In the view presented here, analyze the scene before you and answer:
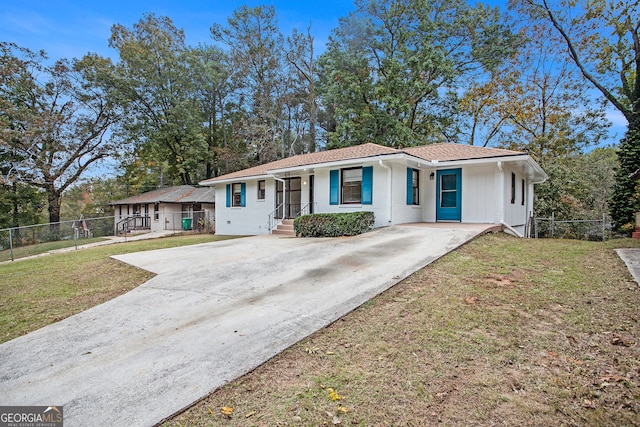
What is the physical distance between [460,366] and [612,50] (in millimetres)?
21083

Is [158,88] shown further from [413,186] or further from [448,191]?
[448,191]

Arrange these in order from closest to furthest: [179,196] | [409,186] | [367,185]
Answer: [367,185] → [409,186] → [179,196]

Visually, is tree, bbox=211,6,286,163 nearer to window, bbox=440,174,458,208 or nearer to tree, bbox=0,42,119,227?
tree, bbox=0,42,119,227

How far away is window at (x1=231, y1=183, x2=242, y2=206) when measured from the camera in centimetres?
1764

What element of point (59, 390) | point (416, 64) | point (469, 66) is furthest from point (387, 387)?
point (469, 66)

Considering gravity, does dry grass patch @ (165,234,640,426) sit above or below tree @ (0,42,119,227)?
below

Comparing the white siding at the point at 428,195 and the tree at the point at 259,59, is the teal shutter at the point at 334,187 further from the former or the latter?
the tree at the point at 259,59

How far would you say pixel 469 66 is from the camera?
23.1 m

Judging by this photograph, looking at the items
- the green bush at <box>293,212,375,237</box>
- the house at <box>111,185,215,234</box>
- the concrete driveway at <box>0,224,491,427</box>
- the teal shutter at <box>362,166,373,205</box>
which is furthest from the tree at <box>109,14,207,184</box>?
the concrete driveway at <box>0,224,491,427</box>

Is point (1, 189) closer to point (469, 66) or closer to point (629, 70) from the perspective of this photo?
point (469, 66)

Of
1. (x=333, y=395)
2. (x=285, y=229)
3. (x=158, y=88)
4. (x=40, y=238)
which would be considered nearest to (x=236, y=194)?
(x=285, y=229)

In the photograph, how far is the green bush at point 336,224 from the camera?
10.9 m

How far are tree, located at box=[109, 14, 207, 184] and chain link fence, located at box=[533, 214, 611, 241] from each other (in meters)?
26.1

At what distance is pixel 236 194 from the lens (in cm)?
1794
